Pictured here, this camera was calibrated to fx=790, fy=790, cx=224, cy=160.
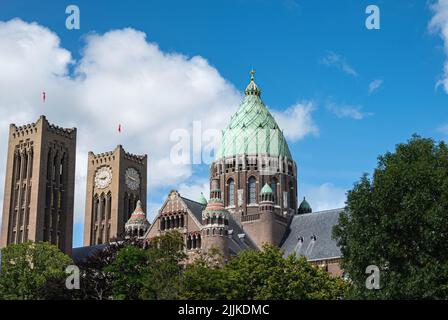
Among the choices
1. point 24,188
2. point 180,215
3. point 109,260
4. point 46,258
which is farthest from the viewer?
point 24,188

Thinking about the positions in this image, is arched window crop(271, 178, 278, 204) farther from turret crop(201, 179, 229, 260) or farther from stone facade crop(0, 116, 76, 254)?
stone facade crop(0, 116, 76, 254)

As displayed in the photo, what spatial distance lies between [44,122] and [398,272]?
84.7m

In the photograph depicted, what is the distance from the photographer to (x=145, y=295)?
64.5 m

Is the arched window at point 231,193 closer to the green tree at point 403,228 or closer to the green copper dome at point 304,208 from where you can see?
the green copper dome at point 304,208

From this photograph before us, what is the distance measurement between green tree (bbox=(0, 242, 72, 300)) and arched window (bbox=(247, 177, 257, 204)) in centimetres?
3161

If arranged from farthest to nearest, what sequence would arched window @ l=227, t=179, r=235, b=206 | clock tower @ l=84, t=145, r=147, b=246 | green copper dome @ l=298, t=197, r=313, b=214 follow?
clock tower @ l=84, t=145, r=147, b=246 → green copper dome @ l=298, t=197, r=313, b=214 → arched window @ l=227, t=179, r=235, b=206

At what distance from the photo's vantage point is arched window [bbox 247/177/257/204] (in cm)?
11394

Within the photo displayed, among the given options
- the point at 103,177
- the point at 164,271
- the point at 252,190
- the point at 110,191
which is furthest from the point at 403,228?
the point at 103,177

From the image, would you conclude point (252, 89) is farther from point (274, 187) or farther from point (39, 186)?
point (39, 186)

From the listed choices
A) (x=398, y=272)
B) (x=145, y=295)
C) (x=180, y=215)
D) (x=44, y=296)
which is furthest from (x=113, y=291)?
(x=398, y=272)

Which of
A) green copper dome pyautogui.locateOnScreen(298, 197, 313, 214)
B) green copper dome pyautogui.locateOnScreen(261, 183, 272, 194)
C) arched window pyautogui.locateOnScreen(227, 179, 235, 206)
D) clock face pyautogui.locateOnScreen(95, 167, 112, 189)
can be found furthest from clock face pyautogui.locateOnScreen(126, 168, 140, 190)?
green copper dome pyautogui.locateOnScreen(261, 183, 272, 194)

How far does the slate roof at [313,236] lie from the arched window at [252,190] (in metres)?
6.51

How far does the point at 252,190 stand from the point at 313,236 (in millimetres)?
14168

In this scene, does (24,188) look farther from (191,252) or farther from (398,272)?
(398,272)
